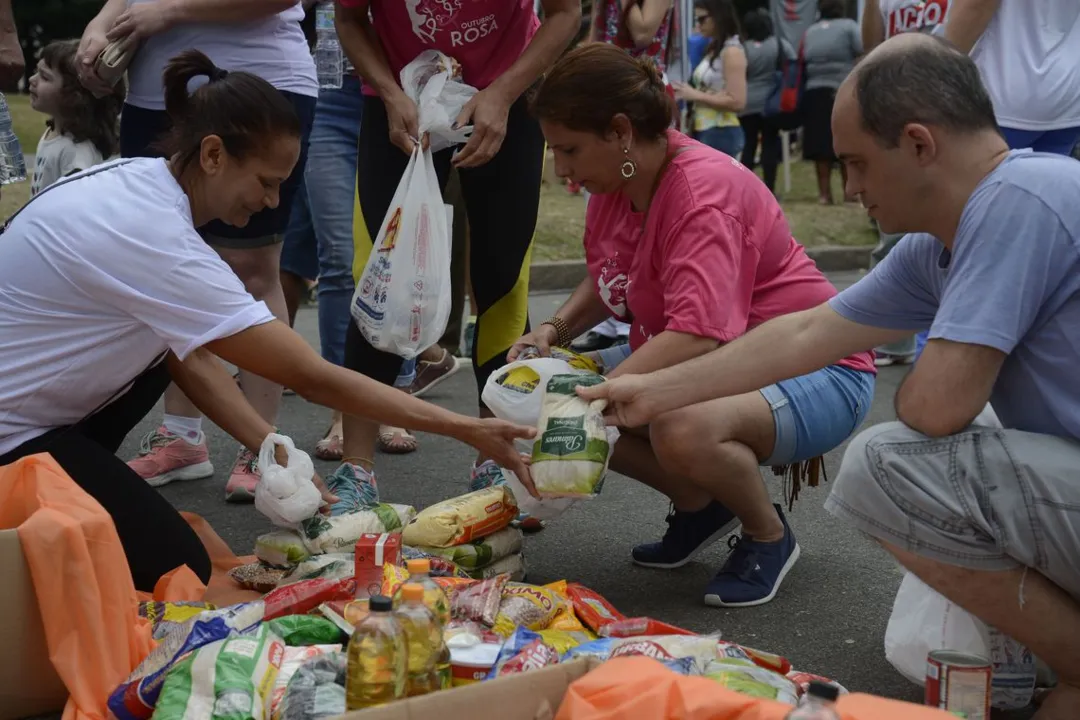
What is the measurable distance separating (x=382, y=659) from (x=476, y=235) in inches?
80.4

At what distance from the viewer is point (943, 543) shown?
8.05ft

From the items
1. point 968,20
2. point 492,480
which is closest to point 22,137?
point 492,480

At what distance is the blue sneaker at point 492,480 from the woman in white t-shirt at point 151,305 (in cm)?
49

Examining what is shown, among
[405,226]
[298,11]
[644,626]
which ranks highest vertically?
[298,11]

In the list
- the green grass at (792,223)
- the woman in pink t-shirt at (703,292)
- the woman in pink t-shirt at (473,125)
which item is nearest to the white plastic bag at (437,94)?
the woman in pink t-shirt at (473,125)

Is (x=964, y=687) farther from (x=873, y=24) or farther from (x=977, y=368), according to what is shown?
(x=873, y=24)

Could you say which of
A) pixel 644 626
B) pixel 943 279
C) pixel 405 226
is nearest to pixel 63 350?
pixel 405 226

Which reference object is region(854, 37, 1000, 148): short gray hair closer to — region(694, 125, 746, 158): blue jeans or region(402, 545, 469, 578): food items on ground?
region(402, 545, 469, 578): food items on ground

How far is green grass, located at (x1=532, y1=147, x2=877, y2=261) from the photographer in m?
9.71

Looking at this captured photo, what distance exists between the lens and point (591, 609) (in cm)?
296

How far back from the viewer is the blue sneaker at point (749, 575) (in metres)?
3.29

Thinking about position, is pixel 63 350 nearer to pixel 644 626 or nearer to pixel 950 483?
pixel 644 626

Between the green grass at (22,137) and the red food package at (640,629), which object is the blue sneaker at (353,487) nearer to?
the red food package at (640,629)

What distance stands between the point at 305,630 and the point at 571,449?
0.75 m
